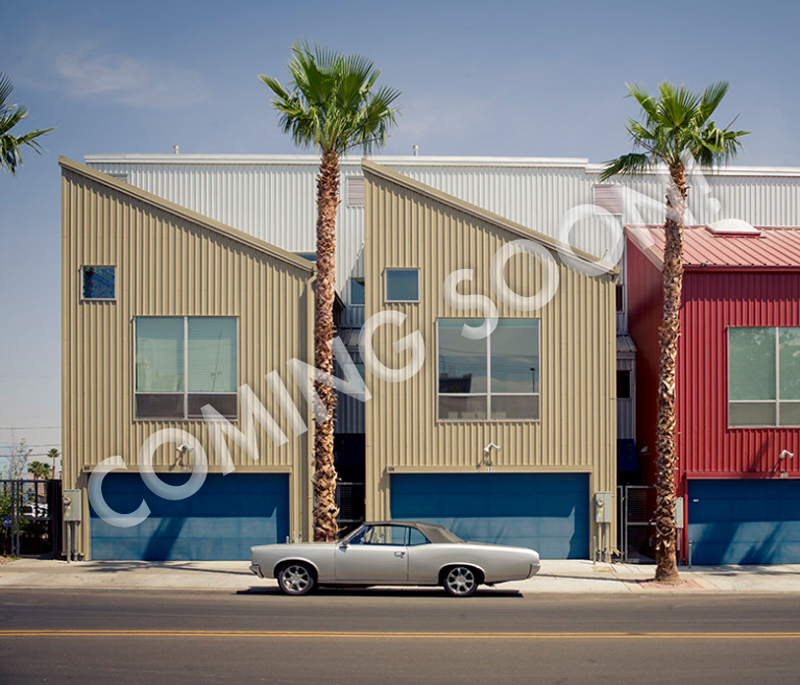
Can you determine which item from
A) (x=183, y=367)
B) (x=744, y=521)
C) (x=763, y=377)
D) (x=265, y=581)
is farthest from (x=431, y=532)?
(x=763, y=377)

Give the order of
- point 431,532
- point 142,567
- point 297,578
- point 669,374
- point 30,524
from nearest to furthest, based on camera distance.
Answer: point 297,578 → point 431,532 → point 669,374 → point 142,567 → point 30,524

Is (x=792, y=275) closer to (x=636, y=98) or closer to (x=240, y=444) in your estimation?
(x=636, y=98)

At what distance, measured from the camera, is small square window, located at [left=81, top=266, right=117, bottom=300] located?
20328mm

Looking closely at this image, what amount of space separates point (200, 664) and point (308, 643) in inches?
64.4

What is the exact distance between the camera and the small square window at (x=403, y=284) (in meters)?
20.4

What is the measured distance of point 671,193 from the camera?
17.9 metres

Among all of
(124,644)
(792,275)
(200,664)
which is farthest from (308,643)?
(792,275)

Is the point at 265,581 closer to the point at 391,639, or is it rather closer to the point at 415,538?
the point at 415,538

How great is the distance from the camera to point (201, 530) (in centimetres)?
2017

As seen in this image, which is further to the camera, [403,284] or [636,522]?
[636,522]

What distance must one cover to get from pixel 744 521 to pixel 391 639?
40.1 feet

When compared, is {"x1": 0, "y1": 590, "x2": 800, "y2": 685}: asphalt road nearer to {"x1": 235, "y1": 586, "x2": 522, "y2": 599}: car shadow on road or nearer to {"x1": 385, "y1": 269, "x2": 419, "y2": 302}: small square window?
{"x1": 235, "y1": 586, "x2": 522, "y2": 599}: car shadow on road

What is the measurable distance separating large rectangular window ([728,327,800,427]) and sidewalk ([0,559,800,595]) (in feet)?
11.8

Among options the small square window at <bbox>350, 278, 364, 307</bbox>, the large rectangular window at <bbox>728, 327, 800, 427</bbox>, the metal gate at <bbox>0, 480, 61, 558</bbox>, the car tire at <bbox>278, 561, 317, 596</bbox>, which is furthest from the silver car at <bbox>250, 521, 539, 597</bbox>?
the small square window at <bbox>350, 278, 364, 307</bbox>
